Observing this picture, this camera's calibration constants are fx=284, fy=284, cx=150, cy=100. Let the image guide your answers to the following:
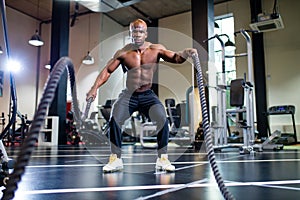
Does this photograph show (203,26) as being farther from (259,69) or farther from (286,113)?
(259,69)

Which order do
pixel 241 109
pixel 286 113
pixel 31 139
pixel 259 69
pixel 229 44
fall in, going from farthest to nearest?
1. pixel 259 69
2. pixel 286 113
3. pixel 229 44
4. pixel 241 109
5. pixel 31 139

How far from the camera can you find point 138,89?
6.93 ft

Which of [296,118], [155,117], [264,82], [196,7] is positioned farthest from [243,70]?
[155,117]

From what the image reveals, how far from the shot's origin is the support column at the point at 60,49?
6.80 meters

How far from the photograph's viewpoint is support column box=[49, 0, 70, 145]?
6.80 metres

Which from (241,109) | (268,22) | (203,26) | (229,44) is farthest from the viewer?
(229,44)

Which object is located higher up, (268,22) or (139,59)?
(268,22)

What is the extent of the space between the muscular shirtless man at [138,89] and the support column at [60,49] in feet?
16.3

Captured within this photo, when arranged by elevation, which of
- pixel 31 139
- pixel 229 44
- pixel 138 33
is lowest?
pixel 31 139

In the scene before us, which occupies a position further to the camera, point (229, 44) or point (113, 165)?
point (229, 44)

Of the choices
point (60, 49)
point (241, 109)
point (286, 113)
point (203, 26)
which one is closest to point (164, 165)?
point (241, 109)

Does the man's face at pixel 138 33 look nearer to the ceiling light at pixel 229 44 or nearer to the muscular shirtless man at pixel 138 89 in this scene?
the muscular shirtless man at pixel 138 89

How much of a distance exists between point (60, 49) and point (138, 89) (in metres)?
5.29

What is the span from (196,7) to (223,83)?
6.56ft
